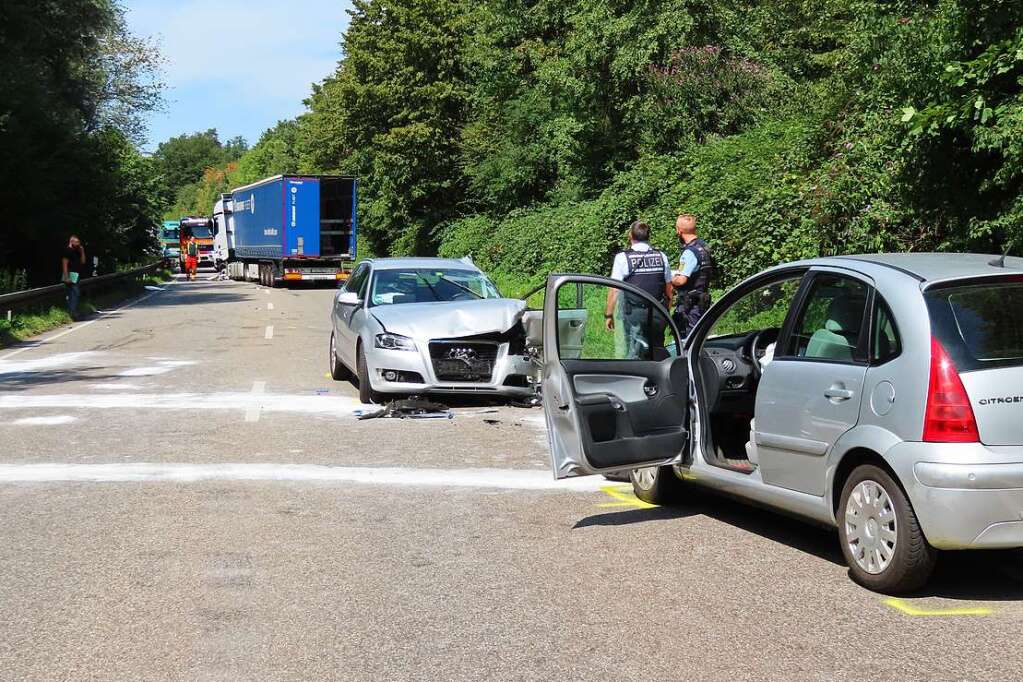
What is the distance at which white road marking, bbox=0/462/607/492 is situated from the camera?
8.35 metres

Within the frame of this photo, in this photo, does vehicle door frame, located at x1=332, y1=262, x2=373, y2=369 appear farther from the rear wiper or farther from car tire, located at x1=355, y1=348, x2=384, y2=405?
the rear wiper

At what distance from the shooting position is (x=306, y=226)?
4209 centimetres

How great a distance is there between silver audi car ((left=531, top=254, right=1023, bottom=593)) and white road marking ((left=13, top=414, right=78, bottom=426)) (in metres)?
5.68

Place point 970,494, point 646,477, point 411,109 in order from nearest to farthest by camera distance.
Result: point 970,494, point 646,477, point 411,109

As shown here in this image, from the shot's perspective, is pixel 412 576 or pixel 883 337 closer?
pixel 883 337

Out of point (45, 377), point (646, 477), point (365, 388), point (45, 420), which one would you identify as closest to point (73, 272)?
point (45, 377)

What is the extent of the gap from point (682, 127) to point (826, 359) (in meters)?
23.0

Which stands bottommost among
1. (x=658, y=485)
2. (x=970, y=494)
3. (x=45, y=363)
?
(x=45, y=363)

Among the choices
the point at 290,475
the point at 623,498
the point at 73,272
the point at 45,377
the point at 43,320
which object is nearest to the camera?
the point at 623,498

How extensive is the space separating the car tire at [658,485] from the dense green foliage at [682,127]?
5267 mm

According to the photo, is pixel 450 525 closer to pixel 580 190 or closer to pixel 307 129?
pixel 580 190

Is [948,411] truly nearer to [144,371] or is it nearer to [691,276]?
[691,276]

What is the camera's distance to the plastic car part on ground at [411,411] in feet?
38.0

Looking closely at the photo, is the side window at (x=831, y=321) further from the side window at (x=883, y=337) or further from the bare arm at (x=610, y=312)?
the bare arm at (x=610, y=312)
